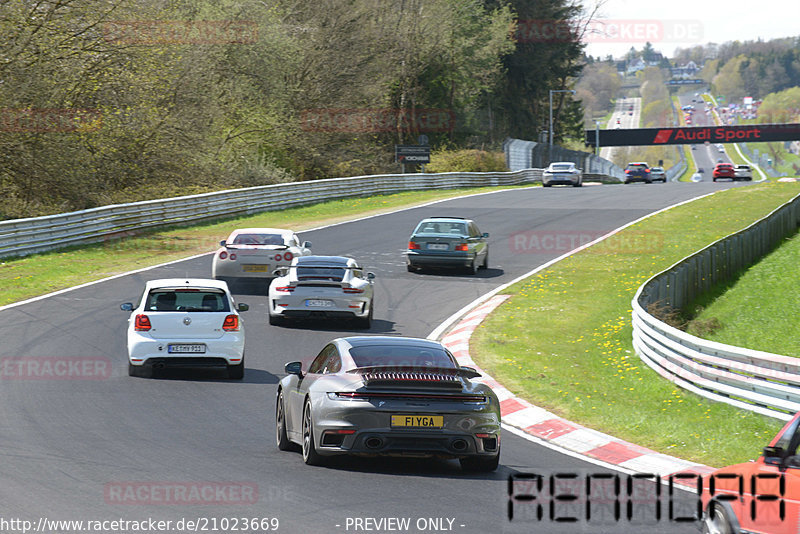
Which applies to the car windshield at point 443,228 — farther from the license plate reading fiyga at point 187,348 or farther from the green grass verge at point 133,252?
the license plate reading fiyga at point 187,348

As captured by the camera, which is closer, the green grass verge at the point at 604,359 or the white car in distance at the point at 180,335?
the green grass verge at the point at 604,359

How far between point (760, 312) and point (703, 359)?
14.5m

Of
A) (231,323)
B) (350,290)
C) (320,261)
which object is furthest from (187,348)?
(320,261)

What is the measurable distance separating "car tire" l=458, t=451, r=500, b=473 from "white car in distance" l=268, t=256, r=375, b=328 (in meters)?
10.1

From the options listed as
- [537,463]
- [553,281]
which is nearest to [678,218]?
[553,281]

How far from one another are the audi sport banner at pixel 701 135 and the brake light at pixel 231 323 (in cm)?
10142

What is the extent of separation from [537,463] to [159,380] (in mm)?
6659

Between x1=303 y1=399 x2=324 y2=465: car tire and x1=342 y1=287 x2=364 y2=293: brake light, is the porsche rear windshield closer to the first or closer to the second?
x1=303 y1=399 x2=324 y2=465: car tire

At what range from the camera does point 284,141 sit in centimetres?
5350

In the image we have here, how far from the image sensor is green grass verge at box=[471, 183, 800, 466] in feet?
40.4
